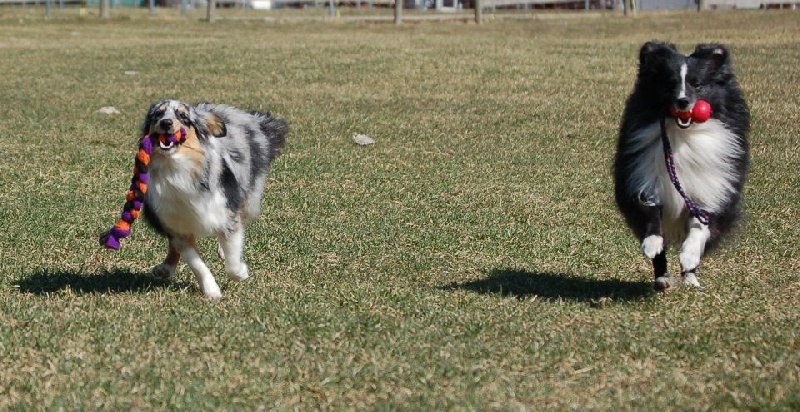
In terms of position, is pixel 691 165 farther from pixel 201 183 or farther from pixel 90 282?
pixel 90 282

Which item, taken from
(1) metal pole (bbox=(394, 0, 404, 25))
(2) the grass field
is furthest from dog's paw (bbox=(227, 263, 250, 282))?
(1) metal pole (bbox=(394, 0, 404, 25))

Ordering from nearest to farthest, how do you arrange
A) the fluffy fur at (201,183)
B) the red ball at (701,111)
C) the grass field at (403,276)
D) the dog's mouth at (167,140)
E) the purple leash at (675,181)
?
the grass field at (403,276) < the dog's mouth at (167,140) < the fluffy fur at (201,183) < the red ball at (701,111) < the purple leash at (675,181)

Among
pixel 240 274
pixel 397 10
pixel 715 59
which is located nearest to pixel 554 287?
pixel 715 59

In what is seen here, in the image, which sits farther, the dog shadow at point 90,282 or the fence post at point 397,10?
the fence post at point 397,10

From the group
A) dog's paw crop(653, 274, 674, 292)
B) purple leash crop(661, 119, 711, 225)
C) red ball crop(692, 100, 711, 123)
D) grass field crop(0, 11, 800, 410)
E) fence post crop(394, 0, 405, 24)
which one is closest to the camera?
grass field crop(0, 11, 800, 410)

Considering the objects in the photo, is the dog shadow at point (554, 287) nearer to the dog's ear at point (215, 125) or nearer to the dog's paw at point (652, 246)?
the dog's paw at point (652, 246)

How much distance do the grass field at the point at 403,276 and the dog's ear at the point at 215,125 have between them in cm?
95

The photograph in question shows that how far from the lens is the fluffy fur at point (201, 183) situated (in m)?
6.43

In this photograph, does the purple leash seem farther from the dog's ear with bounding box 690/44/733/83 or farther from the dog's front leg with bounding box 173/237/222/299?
the dog's front leg with bounding box 173/237/222/299

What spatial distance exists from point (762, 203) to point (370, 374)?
596cm

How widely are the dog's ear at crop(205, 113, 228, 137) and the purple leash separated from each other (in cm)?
250

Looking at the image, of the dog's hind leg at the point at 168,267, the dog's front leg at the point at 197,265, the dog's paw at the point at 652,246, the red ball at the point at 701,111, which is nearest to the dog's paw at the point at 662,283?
the dog's paw at the point at 652,246

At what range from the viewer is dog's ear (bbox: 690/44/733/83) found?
674 centimetres

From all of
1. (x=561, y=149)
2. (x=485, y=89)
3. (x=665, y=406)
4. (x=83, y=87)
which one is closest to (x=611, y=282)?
(x=665, y=406)
